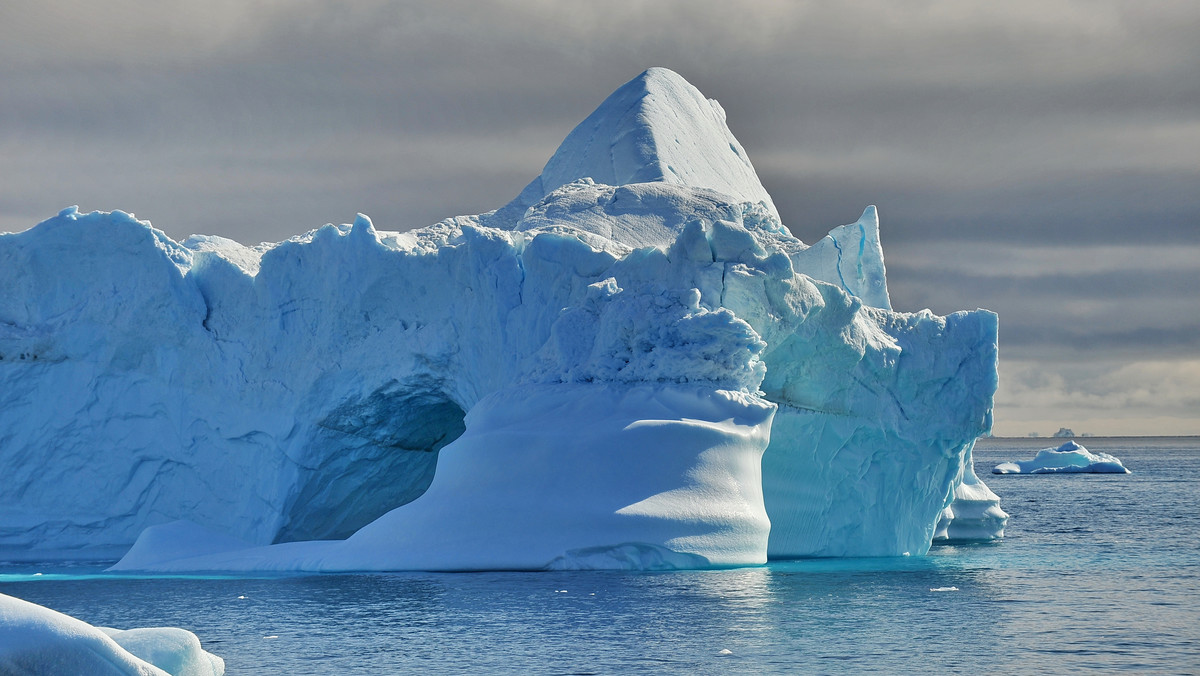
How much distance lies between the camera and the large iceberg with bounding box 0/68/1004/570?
1591 cm

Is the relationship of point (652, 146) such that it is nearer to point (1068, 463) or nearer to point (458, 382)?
point (458, 382)

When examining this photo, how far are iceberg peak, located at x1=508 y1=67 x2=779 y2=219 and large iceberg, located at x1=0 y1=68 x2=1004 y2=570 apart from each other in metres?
1.70

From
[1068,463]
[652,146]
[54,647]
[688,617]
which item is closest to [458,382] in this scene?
[652,146]

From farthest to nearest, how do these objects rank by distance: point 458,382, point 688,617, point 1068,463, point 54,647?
point 1068,463, point 458,382, point 688,617, point 54,647

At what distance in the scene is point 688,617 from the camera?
12133 millimetres

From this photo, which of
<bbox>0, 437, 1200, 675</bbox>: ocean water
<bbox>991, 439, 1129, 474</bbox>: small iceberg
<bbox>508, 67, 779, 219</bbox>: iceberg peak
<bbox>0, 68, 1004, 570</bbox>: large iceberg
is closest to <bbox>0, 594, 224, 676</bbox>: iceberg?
<bbox>0, 437, 1200, 675</bbox>: ocean water

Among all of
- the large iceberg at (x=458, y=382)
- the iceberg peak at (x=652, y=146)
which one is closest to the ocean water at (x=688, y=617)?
the large iceberg at (x=458, y=382)

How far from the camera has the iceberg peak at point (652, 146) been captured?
23344mm

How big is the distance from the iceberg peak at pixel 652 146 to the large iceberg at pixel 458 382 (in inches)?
66.8

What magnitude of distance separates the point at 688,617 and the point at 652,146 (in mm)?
12593

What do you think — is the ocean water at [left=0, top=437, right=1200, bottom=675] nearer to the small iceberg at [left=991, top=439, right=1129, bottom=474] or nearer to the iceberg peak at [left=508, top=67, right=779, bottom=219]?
the iceberg peak at [left=508, top=67, right=779, bottom=219]

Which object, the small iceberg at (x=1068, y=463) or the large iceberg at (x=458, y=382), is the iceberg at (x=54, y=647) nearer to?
the large iceberg at (x=458, y=382)

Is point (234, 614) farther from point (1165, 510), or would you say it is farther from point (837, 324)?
point (1165, 510)

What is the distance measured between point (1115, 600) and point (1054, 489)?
37.7m
